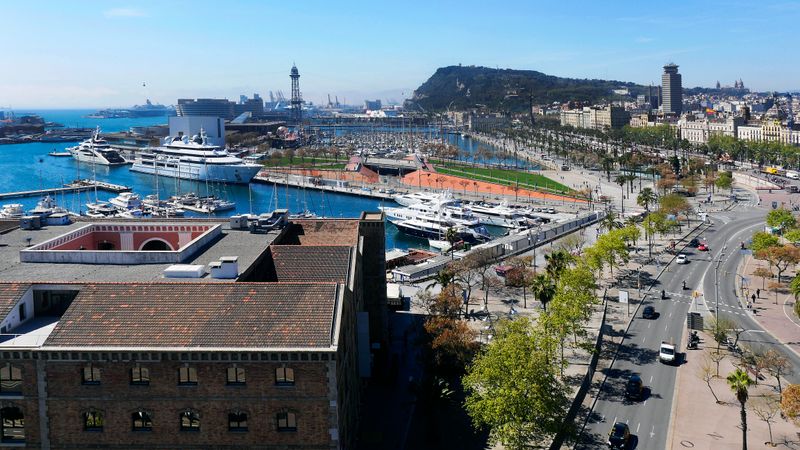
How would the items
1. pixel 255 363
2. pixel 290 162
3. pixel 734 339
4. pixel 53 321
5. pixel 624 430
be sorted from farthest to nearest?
pixel 290 162, pixel 734 339, pixel 624 430, pixel 53 321, pixel 255 363

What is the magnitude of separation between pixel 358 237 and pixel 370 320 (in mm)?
5767

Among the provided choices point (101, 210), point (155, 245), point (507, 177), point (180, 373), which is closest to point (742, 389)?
point (180, 373)

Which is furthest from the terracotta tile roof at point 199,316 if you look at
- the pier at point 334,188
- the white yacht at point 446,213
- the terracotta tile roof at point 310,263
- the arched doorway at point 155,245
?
the pier at point 334,188

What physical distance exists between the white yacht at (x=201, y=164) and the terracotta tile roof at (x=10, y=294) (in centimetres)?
12130

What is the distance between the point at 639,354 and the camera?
45500 millimetres

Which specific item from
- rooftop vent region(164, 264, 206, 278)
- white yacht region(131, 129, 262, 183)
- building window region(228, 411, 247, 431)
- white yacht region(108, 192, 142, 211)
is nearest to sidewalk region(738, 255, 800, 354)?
building window region(228, 411, 247, 431)

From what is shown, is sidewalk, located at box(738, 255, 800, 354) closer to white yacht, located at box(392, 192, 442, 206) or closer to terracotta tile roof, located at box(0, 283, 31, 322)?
terracotta tile roof, located at box(0, 283, 31, 322)

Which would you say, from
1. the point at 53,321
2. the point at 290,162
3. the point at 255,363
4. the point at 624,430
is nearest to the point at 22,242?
the point at 53,321

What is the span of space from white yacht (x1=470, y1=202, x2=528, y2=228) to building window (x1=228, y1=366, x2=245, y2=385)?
251ft

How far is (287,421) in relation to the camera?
26.9m

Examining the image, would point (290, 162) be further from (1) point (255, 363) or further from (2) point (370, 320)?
(1) point (255, 363)

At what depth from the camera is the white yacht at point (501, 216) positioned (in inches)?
3952

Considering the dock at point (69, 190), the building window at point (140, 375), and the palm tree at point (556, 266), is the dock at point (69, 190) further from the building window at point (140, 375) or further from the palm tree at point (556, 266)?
the building window at point (140, 375)

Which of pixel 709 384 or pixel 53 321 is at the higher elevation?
pixel 53 321
